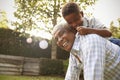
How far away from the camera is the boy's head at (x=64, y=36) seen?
5.74ft

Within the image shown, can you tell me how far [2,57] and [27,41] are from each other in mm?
2538

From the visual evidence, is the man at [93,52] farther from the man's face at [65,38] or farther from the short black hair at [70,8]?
the short black hair at [70,8]

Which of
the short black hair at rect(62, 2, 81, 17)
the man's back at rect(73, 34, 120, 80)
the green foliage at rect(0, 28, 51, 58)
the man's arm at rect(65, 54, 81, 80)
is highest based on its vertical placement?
the short black hair at rect(62, 2, 81, 17)

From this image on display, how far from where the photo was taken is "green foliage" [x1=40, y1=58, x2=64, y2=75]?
15.1 metres

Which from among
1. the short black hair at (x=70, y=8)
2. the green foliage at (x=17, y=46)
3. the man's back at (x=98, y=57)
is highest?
the short black hair at (x=70, y=8)

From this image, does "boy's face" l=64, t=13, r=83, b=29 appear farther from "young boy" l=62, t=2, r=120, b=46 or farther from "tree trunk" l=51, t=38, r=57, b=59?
"tree trunk" l=51, t=38, r=57, b=59

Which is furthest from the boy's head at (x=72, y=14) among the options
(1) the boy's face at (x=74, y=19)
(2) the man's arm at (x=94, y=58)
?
(2) the man's arm at (x=94, y=58)

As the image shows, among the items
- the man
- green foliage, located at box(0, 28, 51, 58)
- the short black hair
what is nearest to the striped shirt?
the man

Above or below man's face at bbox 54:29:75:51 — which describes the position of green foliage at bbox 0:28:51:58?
below

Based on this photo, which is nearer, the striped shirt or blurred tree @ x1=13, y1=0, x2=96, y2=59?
the striped shirt

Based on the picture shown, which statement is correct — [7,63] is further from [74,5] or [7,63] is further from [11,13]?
[74,5]

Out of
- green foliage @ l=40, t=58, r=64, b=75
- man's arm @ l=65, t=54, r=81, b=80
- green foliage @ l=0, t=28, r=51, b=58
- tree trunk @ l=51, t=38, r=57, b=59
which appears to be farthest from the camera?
tree trunk @ l=51, t=38, r=57, b=59

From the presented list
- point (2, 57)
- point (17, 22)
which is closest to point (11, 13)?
point (17, 22)

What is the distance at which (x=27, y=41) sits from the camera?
17.3 m
